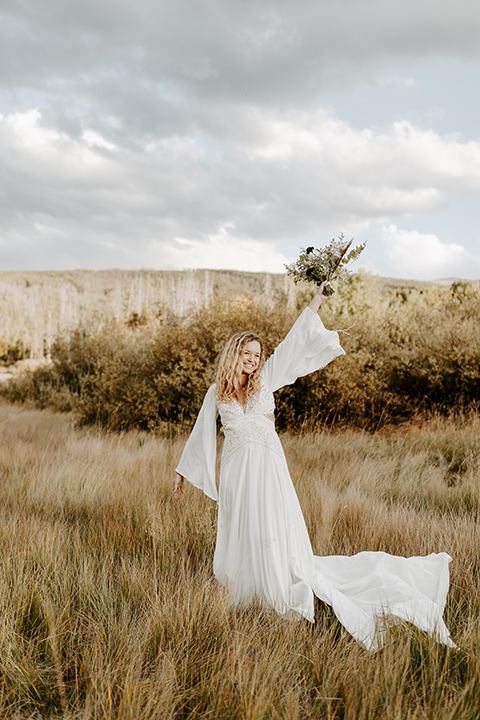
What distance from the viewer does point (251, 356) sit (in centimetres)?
364

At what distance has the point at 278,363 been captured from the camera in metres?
3.86

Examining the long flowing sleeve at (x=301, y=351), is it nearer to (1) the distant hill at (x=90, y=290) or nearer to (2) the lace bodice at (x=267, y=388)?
(2) the lace bodice at (x=267, y=388)

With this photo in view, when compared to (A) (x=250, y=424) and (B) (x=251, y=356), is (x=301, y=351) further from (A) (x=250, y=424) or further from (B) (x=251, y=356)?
(A) (x=250, y=424)

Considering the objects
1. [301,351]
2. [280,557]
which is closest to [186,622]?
[280,557]

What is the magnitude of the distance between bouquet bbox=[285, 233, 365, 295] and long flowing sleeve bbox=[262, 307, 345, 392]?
31cm

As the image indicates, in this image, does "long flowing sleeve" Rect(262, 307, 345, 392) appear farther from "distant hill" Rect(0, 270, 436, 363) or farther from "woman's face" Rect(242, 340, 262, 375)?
"distant hill" Rect(0, 270, 436, 363)

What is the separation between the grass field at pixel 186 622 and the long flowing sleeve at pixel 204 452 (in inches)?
19.1

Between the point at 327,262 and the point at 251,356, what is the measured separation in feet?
3.11

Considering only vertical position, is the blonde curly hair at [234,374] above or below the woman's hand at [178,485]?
above

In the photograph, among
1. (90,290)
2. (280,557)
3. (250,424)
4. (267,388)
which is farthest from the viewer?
(90,290)

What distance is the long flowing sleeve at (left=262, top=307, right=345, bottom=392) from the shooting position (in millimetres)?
3816

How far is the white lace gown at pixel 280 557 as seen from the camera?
3.09m

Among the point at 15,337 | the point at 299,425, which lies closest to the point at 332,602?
the point at 299,425

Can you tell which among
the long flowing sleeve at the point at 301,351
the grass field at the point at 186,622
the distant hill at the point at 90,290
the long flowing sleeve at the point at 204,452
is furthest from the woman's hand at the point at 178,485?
the distant hill at the point at 90,290
